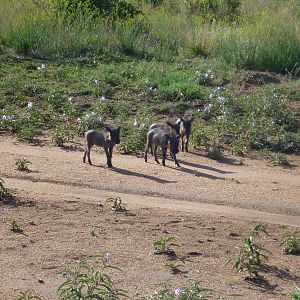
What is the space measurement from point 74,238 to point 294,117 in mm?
9289

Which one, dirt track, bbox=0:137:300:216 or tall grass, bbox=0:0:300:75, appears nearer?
dirt track, bbox=0:137:300:216

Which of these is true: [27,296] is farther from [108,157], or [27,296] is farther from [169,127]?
[169,127]

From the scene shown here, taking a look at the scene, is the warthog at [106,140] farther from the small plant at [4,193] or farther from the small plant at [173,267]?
the small plant at [173,267]

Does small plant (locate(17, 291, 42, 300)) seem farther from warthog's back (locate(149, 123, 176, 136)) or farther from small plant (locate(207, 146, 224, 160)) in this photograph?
small plant (locate(207, 146, 224, 160))

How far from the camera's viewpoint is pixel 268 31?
70.4ft

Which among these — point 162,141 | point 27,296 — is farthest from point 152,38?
point 27,296

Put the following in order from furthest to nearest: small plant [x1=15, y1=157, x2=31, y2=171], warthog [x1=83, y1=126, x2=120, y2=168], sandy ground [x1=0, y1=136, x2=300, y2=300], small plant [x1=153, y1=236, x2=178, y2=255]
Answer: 1. warthog [x1=83, y1=126, x2=120, y2=168]
2. small plant [x1=15, y1=157, x2=31, y2=171]
3. small plant [x1=153, y1=236, x2=178, y2=255]
4. sandy ground [x1=0, y1=136, x2=300, y2=300]

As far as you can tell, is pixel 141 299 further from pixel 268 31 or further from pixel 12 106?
pixel 268 31

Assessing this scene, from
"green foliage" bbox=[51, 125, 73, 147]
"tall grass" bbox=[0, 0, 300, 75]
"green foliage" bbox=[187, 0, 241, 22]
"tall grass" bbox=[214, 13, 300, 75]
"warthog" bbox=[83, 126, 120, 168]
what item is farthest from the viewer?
"green foliage" bbox=[187, 0, 241, 22]

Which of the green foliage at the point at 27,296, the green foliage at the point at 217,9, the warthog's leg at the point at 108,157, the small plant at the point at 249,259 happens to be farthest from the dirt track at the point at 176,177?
the green foliage at the point at 217,9

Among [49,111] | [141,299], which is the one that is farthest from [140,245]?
[49,111]

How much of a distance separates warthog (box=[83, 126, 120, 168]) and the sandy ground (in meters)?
0.22

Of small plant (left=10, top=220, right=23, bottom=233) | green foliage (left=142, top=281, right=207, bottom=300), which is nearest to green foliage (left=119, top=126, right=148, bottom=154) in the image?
small plant (left=10, top=220, right=23, bottom=233)

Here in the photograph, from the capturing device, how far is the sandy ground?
8.45 m
